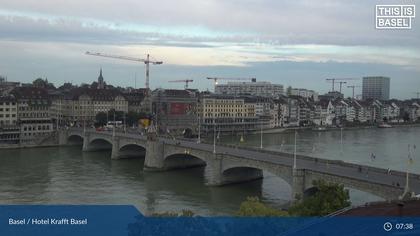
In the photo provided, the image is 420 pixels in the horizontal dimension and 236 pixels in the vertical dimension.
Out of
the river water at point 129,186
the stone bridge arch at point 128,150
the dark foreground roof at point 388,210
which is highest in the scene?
the dark foreground roof at point 388,210

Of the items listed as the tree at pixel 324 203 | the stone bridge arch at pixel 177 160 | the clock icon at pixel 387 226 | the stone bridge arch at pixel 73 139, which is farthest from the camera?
the stone bridge arch at pixel 73 139

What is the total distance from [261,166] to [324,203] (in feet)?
30.3

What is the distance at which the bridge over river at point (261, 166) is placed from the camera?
17625 mm

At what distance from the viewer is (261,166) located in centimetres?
2222

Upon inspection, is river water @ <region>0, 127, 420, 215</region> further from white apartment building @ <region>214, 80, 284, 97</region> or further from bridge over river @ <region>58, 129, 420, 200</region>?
white apartment building @ <region>214, 80, 284, 97</region>

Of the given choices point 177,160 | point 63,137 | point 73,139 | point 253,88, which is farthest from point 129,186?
point 253,88

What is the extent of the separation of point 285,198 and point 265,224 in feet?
45.2

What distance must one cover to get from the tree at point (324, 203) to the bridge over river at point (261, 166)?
2387mm

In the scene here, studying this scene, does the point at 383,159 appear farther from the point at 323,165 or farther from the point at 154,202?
the point at 154,202

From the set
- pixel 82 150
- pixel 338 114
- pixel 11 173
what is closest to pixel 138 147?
pixel 82 150

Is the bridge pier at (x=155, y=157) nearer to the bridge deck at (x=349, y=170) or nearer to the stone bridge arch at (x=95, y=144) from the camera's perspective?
the bridge deck at (x=349, y=170)

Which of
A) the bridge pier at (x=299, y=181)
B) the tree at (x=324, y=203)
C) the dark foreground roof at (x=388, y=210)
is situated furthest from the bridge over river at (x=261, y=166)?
the dark foreground roof at (x=388, y=210)

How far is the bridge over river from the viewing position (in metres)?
17.6

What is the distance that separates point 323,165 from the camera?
22.0m
